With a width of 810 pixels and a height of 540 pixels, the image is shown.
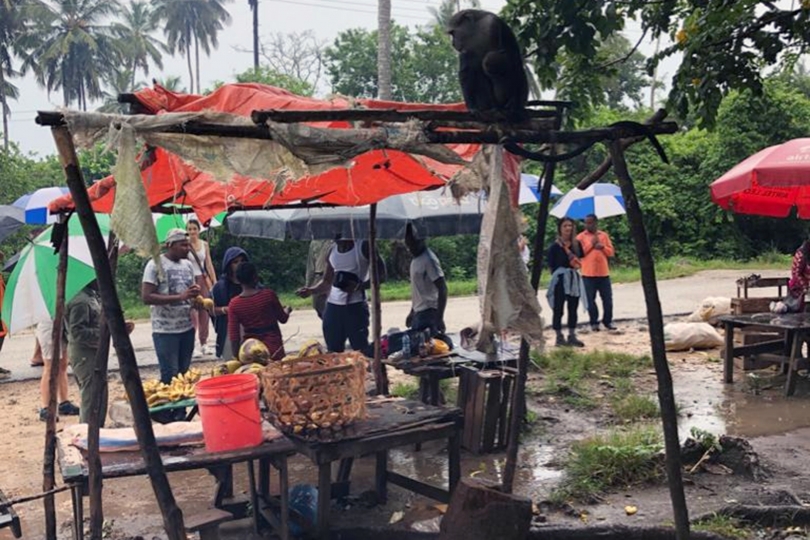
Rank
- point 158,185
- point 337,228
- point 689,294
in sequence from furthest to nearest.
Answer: point 689,294 → point 337,228 → point 158,185

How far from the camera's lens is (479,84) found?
148 inches

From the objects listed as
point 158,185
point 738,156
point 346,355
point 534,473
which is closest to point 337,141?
point 346,355

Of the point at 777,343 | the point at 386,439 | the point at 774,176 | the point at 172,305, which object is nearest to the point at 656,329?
the point at 386,439

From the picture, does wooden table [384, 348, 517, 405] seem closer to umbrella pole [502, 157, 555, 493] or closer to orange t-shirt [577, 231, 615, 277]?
umbrella pole [502, 157, 555, 493]

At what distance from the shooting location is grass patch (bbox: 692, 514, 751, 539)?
15.5ft

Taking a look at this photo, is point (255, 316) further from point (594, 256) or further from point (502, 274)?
point (594, 256)

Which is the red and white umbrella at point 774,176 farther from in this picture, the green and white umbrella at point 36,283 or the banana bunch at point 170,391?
the green and white umbrella at point 36,283

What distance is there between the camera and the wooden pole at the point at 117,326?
3.19 metres

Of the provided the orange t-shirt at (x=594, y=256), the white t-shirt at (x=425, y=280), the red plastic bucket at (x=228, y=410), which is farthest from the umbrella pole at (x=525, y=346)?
the orange t-shirt at (x=594, y=256)

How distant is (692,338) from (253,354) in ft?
22.1

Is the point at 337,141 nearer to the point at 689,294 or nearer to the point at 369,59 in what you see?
the point at 689,294

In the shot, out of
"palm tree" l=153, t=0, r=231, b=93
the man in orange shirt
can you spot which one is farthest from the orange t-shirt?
"palm tree" l=153, t=0, r=231, b=93

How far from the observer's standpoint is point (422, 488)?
17.1ft

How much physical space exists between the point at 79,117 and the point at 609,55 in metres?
5.06
